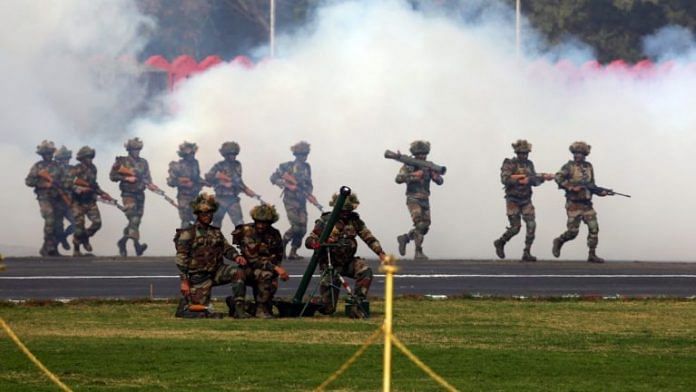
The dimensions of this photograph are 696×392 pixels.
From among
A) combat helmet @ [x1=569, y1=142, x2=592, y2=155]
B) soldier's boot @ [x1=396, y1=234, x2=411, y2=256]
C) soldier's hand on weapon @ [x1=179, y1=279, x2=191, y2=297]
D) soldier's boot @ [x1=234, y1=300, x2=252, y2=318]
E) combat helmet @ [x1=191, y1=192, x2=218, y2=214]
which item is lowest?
soldier's boot @ [x1=234, y1=300, x2=252, y2=318]

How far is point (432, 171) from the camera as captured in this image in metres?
39.6

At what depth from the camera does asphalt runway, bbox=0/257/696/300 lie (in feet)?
96.4

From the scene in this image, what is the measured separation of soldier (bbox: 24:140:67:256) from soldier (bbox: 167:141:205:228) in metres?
2.24

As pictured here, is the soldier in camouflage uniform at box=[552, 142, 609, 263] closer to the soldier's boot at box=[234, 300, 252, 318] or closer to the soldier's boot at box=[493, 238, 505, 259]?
the soldier's boot at box=[493, 238, 505, 259]

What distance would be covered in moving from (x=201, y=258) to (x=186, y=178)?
1754cm

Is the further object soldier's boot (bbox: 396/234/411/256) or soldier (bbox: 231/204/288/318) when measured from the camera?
soldier's boot (bbox: 396/234/411/256)

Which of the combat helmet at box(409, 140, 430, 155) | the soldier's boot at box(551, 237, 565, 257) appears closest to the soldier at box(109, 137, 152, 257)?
Answer: the combat helmet at box(409, 140, 430, 155)

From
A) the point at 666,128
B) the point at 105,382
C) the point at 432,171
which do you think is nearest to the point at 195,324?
the point at 105,382

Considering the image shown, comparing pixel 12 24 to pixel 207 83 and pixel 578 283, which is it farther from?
pixel 578 283

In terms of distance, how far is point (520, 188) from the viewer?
39062 millimetres

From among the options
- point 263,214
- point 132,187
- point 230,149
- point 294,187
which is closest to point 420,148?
point 294,187

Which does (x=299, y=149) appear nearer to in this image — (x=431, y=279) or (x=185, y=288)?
(x=431, y=279)

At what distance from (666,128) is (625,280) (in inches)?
546

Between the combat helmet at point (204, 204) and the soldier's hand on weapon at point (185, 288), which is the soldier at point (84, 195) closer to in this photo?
the combat helmet at point (204, 204)
